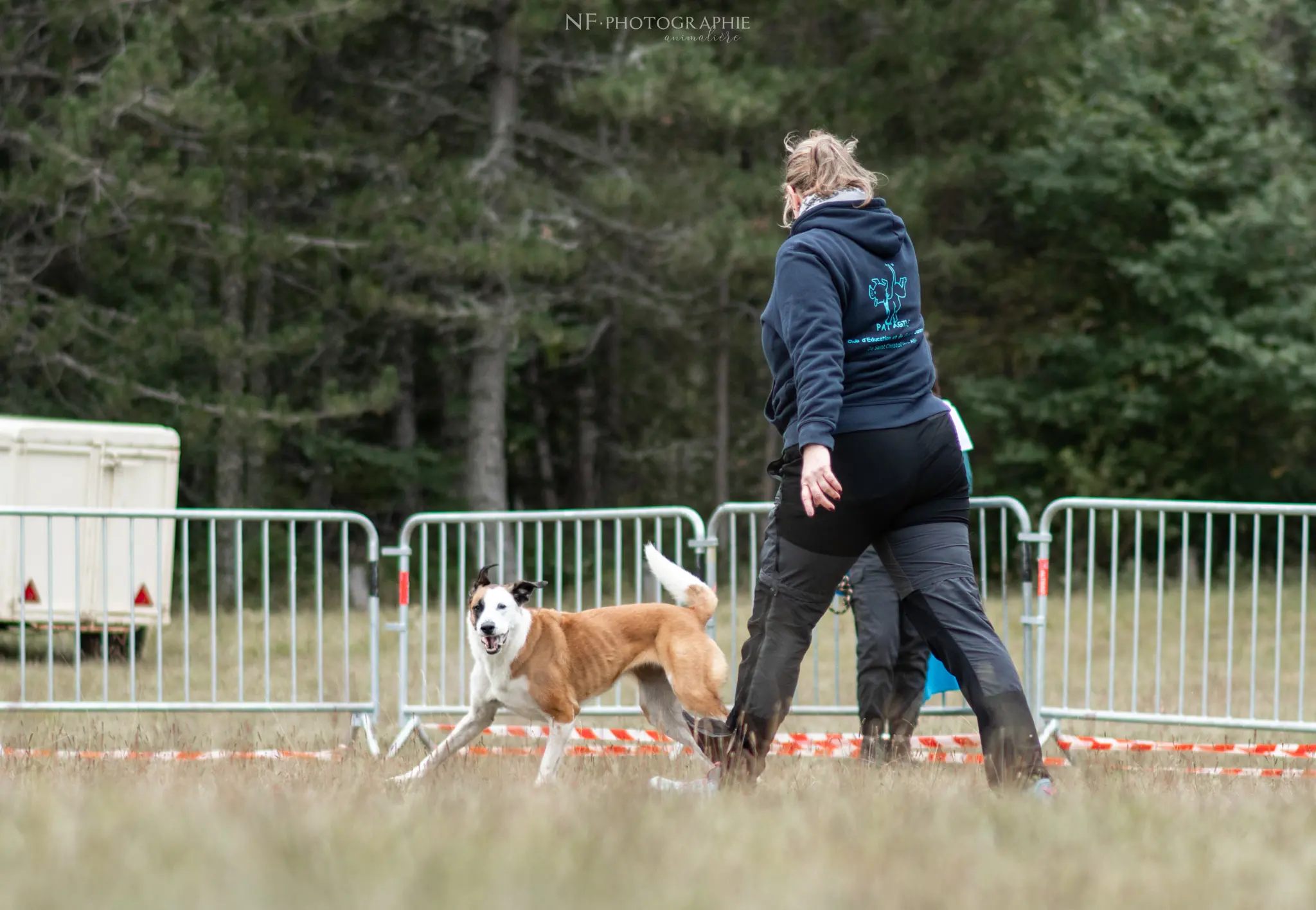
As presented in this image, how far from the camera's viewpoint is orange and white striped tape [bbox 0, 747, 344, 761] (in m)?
5.82

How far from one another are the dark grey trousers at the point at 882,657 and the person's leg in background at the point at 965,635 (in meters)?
1.58

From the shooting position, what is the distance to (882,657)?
6324 mm

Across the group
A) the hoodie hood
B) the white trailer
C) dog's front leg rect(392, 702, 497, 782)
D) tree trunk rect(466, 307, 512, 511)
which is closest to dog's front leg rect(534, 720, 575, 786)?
dog's front leg rect(392, 702, 497, 782)

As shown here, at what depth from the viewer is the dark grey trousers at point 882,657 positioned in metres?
6.34

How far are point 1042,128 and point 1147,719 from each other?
1593 cm

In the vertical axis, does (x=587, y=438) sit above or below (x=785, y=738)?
above

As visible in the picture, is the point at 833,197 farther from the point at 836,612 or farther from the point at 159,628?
the point at 159,628

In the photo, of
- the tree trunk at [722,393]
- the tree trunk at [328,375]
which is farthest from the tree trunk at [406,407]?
the tree trunk at [722,393]

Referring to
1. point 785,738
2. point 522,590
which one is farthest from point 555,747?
point 785,738

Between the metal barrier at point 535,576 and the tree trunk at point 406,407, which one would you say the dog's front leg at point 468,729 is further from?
the tree trunk at point 406,407

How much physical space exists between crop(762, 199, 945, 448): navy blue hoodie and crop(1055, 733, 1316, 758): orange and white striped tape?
9.85 feet

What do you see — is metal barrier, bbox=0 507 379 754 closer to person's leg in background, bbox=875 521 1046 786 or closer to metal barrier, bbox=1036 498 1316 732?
person's leg in background, bbox=875 521 1046 786

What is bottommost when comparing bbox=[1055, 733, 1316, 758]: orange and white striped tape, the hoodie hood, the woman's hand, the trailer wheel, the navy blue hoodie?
the trailer wheel

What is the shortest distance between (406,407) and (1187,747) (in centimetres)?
1740
